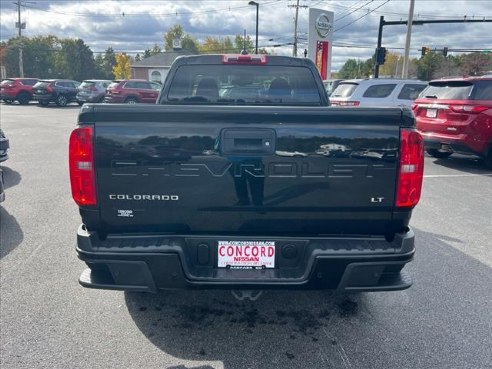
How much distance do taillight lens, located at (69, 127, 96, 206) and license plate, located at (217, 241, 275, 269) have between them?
2.91 ft

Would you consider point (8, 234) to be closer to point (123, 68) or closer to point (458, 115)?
point (458, 115)

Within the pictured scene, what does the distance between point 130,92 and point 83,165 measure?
22703 millimetres

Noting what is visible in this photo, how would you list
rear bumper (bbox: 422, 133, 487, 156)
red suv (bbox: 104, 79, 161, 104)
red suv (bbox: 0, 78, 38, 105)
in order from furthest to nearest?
red suv (bbox: 0, 78, 38, 105) → red suv (bbox: 104, 79, 161, 104) → rear bumper (bbox: 422, 133, 487, 156)

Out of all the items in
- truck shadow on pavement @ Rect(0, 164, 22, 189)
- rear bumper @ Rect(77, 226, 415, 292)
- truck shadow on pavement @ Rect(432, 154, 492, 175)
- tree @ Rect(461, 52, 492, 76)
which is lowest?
truck shadow on pavement @ Rect(0, 164, 22, 189)

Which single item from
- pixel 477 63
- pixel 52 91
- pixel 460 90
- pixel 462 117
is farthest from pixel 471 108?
pixel 477 63

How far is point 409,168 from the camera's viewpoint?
2611mm

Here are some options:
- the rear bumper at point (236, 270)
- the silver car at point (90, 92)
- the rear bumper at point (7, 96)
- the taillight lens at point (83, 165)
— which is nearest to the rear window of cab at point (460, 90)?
the rear bumper at point (236, 270)

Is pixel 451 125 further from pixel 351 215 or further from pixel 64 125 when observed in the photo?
pixel 64 125

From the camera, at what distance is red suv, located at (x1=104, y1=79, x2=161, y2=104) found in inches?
936

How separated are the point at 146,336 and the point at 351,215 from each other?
1741 mm

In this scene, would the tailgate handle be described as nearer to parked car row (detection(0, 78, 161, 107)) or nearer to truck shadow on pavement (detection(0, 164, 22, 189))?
truck shadow on pavement (detection(0, 164, 22, 189))

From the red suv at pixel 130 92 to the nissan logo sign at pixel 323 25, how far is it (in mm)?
10395

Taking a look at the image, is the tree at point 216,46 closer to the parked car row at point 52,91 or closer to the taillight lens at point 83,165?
the parked car row at point 52,91

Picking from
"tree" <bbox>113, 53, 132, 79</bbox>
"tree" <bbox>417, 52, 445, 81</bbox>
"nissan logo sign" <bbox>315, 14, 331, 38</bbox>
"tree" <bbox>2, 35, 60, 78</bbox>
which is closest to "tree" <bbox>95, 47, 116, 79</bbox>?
"tree" <bbox>2, 35, 60, 78</bbox>
